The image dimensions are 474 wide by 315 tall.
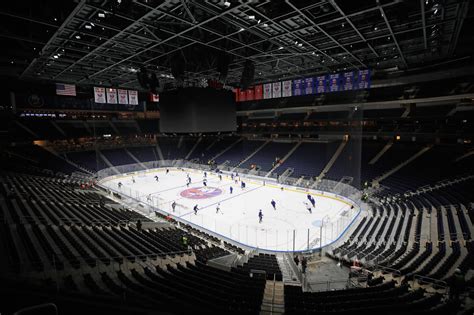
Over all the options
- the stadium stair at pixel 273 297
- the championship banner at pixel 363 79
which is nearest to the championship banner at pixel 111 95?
the championship banner at pixel 363 79

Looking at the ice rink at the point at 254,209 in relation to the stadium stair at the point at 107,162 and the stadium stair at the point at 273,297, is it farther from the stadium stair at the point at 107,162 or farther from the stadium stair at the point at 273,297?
the stadium stair at the point at 273,297

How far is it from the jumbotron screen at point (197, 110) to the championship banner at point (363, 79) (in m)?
12.7

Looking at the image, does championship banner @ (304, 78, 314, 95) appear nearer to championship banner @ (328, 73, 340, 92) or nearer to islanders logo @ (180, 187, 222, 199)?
championship banner @ (328, 73, 340, 92)

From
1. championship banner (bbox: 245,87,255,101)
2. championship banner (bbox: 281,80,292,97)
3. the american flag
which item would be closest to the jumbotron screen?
championship banner (bbox: 281,80,292,97)

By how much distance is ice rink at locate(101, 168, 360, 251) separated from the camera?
1419 cm

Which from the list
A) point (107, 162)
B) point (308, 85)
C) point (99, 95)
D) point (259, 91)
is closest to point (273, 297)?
point (308, 85)

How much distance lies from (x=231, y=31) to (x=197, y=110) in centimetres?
510

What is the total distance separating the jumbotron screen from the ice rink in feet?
22.3

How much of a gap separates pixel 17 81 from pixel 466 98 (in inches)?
1805

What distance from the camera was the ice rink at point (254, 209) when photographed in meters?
14.2

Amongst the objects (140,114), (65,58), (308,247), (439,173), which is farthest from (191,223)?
(140,114)

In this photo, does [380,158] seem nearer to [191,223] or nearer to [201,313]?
[191,223]

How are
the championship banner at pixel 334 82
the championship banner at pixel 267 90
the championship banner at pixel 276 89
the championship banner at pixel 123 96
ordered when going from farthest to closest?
the championship banner at pixel 123 96 → the championship banner at pixel 267 90 → the championship banner at pixel 276 89 → the championship banner at pixel 334 82

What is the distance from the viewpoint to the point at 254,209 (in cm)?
1903
